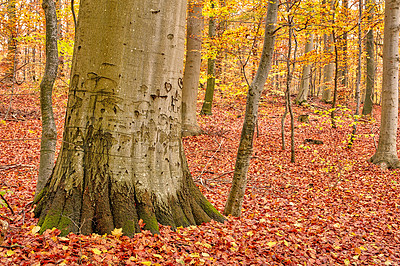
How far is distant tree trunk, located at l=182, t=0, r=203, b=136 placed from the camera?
33.1 ft

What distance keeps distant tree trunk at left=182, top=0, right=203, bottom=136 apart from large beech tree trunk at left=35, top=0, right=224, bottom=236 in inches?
276

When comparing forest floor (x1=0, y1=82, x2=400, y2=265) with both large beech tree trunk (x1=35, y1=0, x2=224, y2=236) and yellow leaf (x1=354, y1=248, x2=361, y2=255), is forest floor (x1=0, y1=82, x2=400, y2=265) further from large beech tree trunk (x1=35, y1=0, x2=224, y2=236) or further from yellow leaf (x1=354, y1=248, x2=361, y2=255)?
large beech tree trunk (x1=35, y1=0, x2=224, y2=236)

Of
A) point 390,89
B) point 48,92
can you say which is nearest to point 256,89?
point 48,92

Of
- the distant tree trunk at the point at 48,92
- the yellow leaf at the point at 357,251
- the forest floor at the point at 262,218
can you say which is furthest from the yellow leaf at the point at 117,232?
the yellow leaf at the point at 357,251

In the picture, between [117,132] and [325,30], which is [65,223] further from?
[325,30]

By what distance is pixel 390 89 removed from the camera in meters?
7.59

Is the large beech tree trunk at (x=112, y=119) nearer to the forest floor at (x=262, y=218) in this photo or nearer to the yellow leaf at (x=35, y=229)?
the yellow leaf at (x=35, y=229)

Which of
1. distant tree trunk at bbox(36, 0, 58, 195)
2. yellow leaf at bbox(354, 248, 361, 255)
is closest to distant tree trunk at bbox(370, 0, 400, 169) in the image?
yellow leaf at bbox(354, 248, 361, 255)

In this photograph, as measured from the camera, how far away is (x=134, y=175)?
3.01 meters

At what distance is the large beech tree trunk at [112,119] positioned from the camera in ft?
9.48

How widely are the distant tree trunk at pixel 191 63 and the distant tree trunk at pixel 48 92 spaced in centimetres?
641

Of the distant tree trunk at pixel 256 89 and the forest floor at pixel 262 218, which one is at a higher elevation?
the distant tree trunk at pixel 256 89

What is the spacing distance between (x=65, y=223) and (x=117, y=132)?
105cm

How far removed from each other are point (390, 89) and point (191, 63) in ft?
20.7
